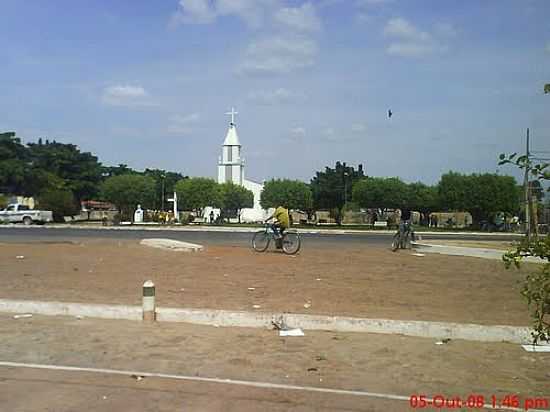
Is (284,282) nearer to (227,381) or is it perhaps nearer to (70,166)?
(227,381)

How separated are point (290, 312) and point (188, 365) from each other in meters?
3.21

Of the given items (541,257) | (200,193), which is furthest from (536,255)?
(200,193)

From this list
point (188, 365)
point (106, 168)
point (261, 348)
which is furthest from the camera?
point (106, 168)

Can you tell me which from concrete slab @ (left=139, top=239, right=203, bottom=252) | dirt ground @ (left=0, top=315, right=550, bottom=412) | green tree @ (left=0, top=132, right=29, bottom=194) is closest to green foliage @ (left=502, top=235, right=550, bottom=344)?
dirt ground @ (left=0, top=315, right=550, bottom=412)

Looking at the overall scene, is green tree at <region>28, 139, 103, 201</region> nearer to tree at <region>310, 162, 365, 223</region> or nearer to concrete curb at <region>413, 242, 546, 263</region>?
tree at <region>310, 162, 365, 223</region>

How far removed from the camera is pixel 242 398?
19.7 feet

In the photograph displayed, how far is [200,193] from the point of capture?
250 ft

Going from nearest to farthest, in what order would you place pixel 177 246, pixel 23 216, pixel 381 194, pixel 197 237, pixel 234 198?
pixel 177 246 → pixel 197 237 → pixel 23 216 → pixel 381 194 → pixel 234 198

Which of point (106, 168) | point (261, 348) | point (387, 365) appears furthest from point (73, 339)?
point (106, 168)

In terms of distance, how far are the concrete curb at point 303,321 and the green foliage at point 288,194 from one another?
2510 inches

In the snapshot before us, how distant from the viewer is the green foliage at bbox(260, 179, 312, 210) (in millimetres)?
75312

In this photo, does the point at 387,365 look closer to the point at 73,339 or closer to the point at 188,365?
the point at 188,365

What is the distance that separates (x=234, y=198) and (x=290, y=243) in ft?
189

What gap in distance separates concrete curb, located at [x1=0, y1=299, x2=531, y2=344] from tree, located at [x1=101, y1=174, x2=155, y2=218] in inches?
2541
